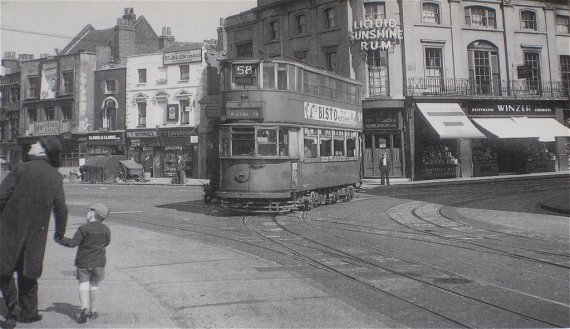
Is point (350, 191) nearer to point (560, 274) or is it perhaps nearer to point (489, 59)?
point (560, 274)

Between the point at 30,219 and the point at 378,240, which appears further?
the point at 378,240

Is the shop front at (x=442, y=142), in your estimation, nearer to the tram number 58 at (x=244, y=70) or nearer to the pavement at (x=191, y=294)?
the tram number 58 at (x=244, y=70)

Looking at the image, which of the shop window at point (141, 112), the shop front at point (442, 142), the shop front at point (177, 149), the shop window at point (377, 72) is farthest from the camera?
the shop window at point (141, 112)

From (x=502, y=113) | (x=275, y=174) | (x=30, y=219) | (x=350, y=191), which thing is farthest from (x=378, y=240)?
(x=502, y=113)

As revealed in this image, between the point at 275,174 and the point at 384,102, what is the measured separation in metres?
15.4

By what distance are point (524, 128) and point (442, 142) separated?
5.41 meters

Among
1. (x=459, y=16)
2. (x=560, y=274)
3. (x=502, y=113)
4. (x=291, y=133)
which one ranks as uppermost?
(x=459, y=16)

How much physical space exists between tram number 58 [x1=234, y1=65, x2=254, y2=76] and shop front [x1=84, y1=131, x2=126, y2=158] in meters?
26.3

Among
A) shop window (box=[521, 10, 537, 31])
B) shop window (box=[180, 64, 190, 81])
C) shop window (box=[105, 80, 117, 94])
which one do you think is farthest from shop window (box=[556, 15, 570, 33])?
shop window (box=[105, 80, 117, 94])

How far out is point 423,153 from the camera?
1070 inches

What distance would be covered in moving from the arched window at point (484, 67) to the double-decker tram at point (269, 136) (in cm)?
1793

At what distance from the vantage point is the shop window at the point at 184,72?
3506 cm

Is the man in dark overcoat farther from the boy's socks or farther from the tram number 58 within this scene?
the tram number 58

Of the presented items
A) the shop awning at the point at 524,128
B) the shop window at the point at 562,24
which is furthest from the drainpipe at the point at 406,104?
the shop window at the point at 562,24
